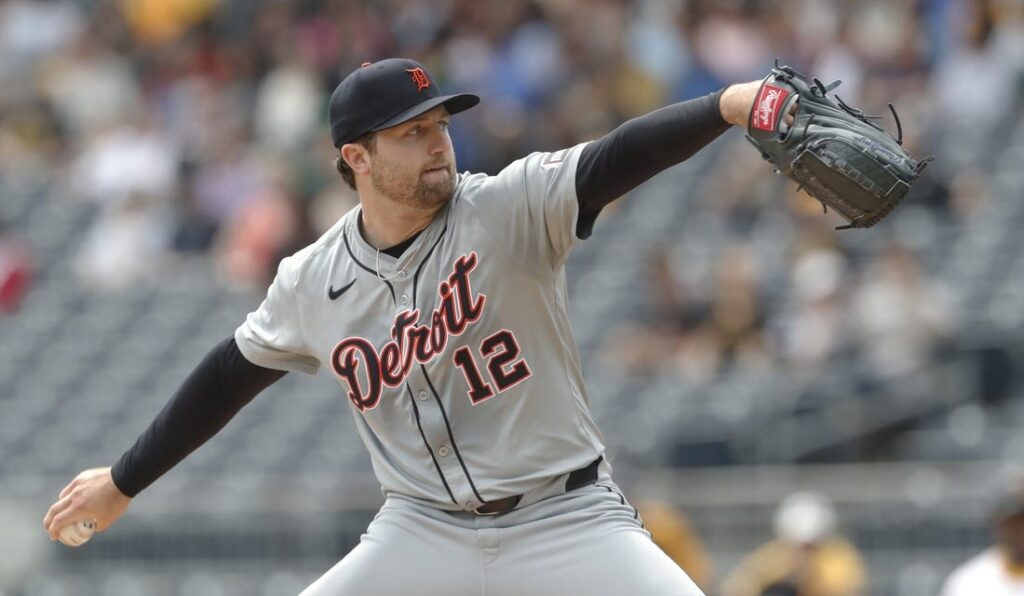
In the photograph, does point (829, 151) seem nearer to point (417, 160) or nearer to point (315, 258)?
point (417, 160)

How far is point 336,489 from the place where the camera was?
896 cm

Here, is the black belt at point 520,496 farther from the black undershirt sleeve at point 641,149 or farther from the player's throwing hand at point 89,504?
the player's throwing hand at point 89,504

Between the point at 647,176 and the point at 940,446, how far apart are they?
495 centimetres

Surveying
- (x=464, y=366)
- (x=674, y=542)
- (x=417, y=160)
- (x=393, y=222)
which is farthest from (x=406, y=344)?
(x=674, y=542)

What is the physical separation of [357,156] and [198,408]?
0.72m

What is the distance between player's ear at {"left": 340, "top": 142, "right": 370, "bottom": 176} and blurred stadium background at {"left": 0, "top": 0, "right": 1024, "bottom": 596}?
421 cm

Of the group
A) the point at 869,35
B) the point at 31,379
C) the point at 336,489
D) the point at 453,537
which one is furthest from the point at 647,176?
the point at 31,379

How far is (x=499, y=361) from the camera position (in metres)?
A: 3.94

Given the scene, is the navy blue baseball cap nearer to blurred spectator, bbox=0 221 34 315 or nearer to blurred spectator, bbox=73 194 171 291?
blurred spectator, bbox=73 194 171 291

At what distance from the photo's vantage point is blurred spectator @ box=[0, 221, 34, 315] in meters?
12.1

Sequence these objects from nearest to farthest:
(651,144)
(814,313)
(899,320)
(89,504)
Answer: (651,144) < (89,504) < (899,320) < (814,313)

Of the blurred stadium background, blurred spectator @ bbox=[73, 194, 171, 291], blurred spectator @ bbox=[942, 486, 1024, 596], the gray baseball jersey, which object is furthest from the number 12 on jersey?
blurred spectator @ bbox=[73, 194, 171, 291]

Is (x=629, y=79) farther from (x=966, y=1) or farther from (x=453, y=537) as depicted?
(x=453, y=537)

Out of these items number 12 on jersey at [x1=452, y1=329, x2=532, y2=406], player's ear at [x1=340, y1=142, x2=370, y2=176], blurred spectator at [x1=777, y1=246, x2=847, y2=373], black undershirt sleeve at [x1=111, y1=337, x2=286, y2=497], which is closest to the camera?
number 12 on jersey at [x1=452, y1=329, x2=532, y2=406]
